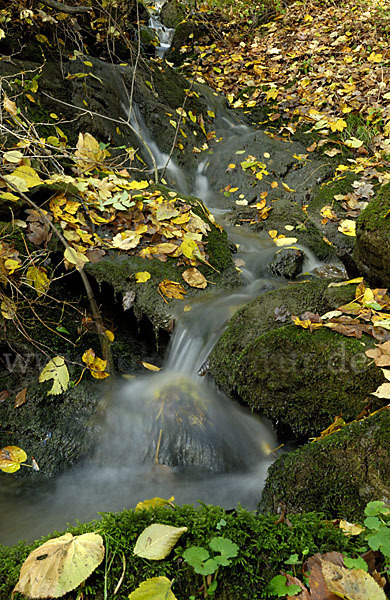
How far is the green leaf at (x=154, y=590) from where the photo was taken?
40.8 inches

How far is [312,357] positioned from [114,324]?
1.75 metres

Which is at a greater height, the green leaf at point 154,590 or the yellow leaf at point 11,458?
the green leaf at point 154,590

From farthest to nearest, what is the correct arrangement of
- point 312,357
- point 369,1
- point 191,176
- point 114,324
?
point 369,1
point 191,176
point 114,324
point 312,357

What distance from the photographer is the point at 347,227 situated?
4.96m

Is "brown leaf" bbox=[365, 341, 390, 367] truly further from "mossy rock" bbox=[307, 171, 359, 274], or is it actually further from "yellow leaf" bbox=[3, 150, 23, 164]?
"yellow leaf" bbox=[3, 150, 23, 164]

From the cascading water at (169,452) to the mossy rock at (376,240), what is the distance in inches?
47.5

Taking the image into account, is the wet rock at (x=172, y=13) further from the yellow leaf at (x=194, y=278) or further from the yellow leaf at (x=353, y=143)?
the yellow leaf at (x=194, y=278)

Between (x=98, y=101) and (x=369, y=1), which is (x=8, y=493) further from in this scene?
(x=369, y=1)

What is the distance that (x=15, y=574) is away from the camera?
1148 mm

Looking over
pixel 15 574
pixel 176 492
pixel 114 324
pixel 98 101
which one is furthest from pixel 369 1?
pixel 15 574

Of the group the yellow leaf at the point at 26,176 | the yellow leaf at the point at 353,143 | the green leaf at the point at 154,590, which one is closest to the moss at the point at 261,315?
the green leaf at the point at 154,590

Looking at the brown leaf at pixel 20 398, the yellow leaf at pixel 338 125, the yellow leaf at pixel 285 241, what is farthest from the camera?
the yellow leaf at pixel 338 125

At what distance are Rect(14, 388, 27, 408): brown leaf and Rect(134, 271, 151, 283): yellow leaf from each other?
1236 millimetres

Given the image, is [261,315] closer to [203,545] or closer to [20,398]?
[20,398]
